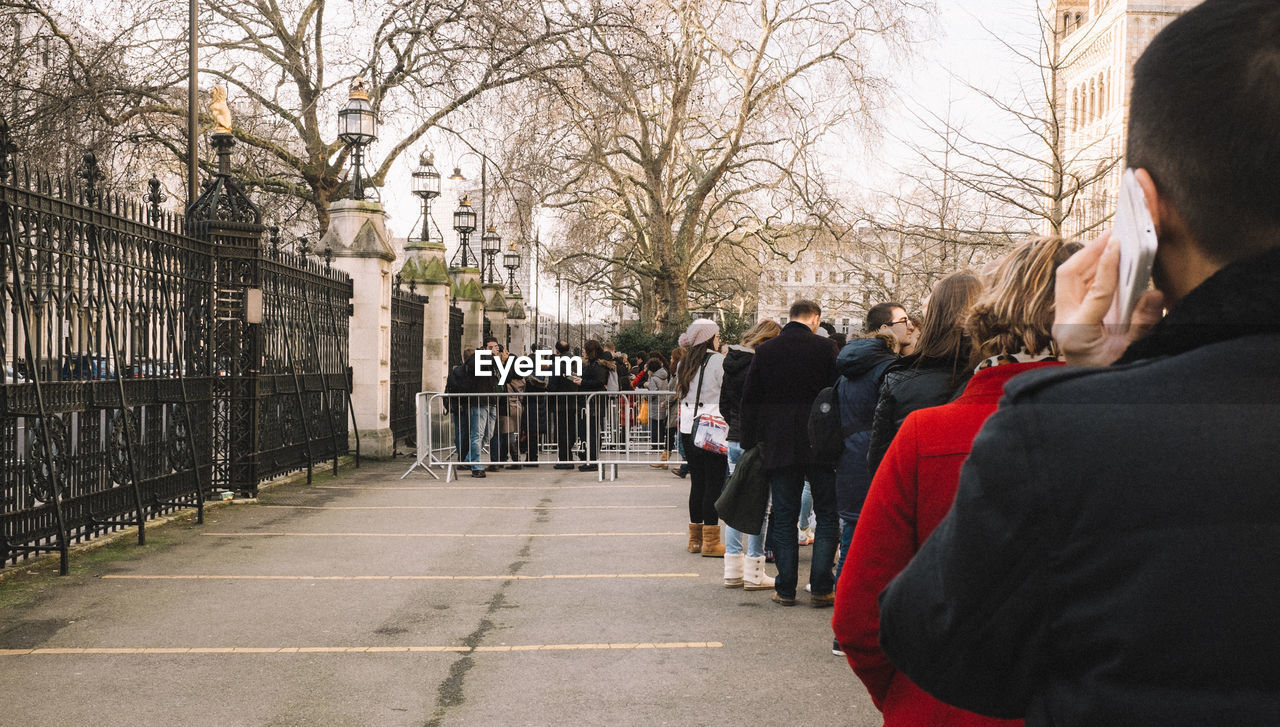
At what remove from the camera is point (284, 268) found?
13.3m

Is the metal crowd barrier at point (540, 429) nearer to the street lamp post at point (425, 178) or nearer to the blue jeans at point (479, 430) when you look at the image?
the blue jeans at point (479, 430)

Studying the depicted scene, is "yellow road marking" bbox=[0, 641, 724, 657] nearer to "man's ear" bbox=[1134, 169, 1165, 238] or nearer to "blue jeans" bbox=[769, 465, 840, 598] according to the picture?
"blue jeans" bbox=[769, 465, 840, 598]

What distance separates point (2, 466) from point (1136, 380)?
784cm

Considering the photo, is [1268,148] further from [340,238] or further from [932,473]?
[340,238]

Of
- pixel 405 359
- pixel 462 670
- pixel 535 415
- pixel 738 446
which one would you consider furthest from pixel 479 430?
pixel 462 670

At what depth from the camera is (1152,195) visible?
1.23 meters

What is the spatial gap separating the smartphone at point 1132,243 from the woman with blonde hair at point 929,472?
1059 mm

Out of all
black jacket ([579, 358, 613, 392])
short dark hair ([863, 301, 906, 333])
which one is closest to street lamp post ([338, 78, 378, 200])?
black jacket ([579, 358, 613, 392])

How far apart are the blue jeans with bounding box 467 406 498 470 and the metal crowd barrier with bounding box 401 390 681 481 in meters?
0.01

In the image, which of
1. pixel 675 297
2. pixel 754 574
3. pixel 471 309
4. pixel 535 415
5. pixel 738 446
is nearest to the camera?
pixel 754 574

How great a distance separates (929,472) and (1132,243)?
53.2 inches

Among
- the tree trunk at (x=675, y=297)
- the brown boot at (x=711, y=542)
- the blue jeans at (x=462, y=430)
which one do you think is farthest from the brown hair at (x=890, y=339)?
the tree trunk at (x=675, y=297)

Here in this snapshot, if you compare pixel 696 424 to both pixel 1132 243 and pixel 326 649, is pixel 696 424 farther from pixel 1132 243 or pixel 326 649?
pixel 1132 243

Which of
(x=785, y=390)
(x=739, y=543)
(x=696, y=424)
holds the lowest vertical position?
(x=739, y=543)
